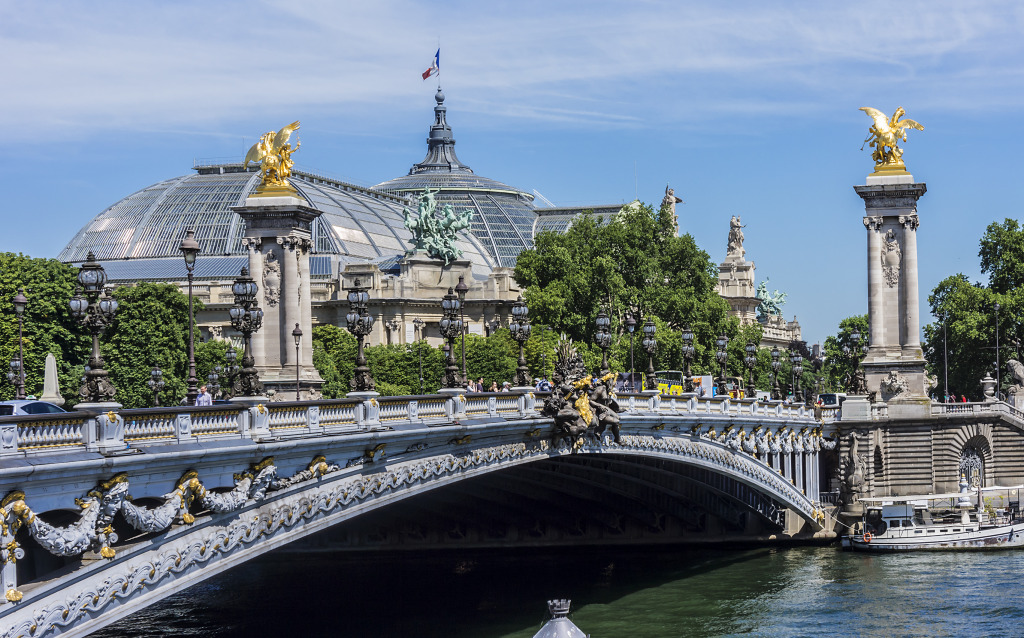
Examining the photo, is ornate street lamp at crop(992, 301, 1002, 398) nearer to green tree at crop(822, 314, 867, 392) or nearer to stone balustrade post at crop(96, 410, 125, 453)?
green tree at crop(822, 314, 867, 392)

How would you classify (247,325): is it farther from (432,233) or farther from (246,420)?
(432,233)

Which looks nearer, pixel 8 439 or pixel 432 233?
pixel 8 439

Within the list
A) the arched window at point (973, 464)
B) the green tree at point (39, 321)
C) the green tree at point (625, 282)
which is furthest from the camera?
the green tree at point (625, 282)

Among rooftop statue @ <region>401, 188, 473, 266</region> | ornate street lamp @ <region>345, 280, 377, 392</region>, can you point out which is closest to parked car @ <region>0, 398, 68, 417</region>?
ornate street lamp @ <region>345, 280, 377, 392</region>

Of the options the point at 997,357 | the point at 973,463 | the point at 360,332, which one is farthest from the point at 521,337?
the point at 997,357

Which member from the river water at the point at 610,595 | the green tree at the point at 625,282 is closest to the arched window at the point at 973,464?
the river water at the point at 610,595

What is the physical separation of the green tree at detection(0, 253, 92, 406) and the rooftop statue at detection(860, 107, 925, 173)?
36.2 m

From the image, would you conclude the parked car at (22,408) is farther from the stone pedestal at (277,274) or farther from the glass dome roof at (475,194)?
the glass dome roof at (475,194)

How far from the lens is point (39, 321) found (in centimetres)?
7362

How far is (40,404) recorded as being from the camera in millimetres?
26844

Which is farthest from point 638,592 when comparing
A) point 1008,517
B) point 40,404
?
point 40,404

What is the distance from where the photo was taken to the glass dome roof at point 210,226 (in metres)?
130

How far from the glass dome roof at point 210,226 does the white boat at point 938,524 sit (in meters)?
65.9

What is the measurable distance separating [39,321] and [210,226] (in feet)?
195
